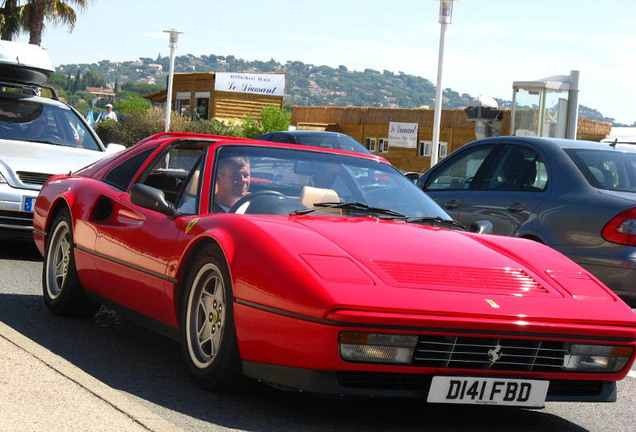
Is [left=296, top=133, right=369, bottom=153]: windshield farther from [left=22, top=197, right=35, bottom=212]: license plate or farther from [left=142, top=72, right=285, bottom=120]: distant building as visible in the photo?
[left=142, top=72, right=285, bottom=120]: distant building

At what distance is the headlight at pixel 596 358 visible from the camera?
4.86 m

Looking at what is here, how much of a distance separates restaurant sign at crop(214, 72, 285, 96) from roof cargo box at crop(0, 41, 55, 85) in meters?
53.5

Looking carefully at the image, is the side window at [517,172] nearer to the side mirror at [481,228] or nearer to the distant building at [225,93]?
the side mirror at [481,228]

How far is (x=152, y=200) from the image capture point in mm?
5957

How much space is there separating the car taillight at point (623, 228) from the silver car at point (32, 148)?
5.26m

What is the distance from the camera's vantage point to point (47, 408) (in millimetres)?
4469

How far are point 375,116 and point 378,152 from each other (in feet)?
6.42

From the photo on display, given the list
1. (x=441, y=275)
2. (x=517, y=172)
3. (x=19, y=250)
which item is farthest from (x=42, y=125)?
(x=441, y=275)

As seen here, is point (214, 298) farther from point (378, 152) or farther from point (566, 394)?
point (378, 152)

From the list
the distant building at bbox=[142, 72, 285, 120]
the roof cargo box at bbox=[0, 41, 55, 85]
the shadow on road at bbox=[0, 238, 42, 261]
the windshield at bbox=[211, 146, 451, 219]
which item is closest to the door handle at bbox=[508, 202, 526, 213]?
the windshield at bbox=[211, 146, 451, 219]

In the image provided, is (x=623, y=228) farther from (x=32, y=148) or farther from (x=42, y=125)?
(x=42, y=125)

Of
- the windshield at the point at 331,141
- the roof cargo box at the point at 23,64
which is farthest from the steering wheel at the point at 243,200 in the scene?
the windshield at the point at 331,141

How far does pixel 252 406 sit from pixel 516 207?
→ 4689 millimetres

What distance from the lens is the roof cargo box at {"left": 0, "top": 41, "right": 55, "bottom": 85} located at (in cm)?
1389
